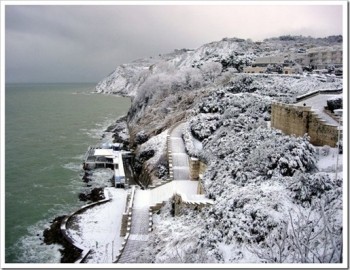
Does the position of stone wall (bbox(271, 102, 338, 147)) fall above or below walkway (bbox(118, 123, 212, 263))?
above

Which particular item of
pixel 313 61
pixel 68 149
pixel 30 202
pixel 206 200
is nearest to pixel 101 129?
pixel 68 149

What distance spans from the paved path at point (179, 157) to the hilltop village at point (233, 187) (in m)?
0.05

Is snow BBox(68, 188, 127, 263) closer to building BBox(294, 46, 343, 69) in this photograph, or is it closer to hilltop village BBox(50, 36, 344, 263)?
hilltop village BBox(50, 36, 344, 263)

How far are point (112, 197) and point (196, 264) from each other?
8373 millimetres

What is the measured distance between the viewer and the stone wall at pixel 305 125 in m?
10.7

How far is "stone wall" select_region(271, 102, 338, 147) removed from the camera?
1066 cm

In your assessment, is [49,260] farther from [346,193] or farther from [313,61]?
[313,61]

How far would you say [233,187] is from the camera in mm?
10117

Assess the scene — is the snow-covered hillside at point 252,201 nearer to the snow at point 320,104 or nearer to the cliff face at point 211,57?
the snow at point 320,104

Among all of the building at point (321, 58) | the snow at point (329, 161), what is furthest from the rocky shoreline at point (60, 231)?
the building at point (321, 58)

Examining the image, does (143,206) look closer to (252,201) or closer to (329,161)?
(252,201)

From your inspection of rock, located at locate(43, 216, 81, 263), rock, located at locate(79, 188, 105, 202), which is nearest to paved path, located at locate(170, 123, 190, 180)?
rock, located at locate(79, 188, 105, 202)

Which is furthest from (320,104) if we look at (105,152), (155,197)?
(105,152)

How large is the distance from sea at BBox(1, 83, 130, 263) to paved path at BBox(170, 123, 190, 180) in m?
4.16
